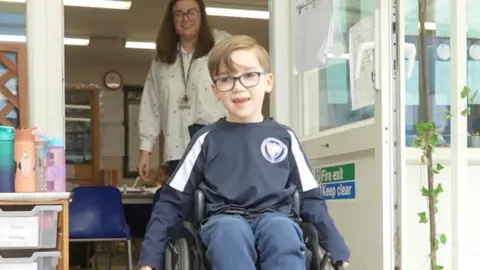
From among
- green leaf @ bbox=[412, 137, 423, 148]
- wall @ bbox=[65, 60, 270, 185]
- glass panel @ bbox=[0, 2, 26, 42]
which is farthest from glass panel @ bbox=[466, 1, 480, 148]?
wall @ bbox=[65, 60, 270, 185]

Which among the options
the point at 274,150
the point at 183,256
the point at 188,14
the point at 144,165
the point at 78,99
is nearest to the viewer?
the point at 183,256

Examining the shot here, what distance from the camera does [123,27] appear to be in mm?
7375

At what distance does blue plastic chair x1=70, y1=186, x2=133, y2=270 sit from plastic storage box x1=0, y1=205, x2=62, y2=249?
1629mm

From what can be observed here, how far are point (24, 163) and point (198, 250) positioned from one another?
2.54 feet

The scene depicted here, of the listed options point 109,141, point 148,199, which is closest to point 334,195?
point 148,199

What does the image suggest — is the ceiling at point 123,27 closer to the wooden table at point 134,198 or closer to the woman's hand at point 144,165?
the wooden table at point 134,198

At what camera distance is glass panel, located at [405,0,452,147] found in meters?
2.46

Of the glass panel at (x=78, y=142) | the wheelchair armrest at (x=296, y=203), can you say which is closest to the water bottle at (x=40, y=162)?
the wheelchair armrest at (x=296, y=203)

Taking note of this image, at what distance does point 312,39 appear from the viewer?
278 centimetres

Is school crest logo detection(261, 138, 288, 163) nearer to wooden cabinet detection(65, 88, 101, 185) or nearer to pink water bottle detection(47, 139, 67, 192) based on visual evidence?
pink water bottle detection(47, 139, 67, 192)

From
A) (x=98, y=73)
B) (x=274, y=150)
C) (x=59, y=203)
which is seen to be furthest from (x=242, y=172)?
(x=98, y=73)

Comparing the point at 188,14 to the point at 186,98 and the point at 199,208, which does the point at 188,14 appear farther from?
the point at 199,208

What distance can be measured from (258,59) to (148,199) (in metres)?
2.21

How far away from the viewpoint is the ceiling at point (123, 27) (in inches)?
257
